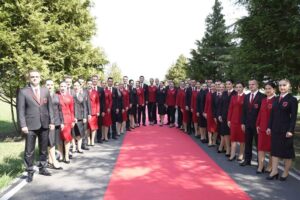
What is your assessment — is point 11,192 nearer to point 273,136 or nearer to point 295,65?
point 273,136

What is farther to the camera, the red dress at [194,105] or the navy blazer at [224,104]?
the red dress at [194,105]

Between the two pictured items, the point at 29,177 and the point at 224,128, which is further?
the point at 224,128

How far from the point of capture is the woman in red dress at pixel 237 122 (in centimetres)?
1017

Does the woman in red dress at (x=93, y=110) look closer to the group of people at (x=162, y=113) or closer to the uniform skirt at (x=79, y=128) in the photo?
the group of people at (x=162, y=113)

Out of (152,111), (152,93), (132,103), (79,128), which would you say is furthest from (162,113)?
(79,128)

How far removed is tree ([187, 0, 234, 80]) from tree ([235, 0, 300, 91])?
24927 millimetres

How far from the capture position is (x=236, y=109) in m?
10.2

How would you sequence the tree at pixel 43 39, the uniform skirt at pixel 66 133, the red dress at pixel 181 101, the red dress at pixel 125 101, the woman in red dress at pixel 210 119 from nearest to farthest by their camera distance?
the uniform skirt at pixel 66 133 → the woman in red dress at pixel 210 119 → the tree at pixel 43 39 → the red dress at pixel 125 101 → the red dress at pixel 181 101

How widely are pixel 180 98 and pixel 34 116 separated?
34.2ft

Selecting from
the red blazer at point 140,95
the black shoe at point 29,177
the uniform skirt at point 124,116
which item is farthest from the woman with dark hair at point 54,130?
the red blazer at point 140,95

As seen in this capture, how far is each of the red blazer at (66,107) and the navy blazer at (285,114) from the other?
5.33 m

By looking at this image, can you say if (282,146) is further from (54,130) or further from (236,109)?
(54,130)

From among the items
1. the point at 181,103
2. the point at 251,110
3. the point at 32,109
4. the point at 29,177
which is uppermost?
the point at 181,103

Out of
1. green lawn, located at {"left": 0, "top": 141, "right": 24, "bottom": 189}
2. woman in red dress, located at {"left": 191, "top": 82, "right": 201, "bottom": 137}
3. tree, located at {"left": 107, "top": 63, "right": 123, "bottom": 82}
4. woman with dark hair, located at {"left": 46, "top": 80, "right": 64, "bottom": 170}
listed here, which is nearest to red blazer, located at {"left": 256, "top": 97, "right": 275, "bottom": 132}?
woman with dark hair, located at {"left": 46, "top": 80, "right": 64, "bottom": 170}
